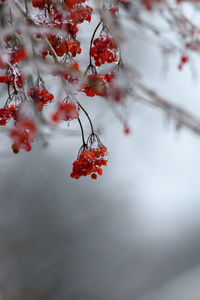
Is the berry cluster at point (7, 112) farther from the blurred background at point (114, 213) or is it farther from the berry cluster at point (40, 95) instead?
the blurred background at point (114, 213)

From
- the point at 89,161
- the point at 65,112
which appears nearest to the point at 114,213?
the point at 89,161

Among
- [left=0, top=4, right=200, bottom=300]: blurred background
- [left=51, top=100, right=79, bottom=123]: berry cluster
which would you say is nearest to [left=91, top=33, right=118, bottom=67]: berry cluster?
[left=51, top=100, right=79, bottom=123]: berry cluster

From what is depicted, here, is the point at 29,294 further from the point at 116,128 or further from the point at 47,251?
the point at 116,128

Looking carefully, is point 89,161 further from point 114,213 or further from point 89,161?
point 114,213

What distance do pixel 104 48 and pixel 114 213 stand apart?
1828mm

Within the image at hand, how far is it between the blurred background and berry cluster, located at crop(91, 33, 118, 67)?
4.40 ft

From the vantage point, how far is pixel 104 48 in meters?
0.96

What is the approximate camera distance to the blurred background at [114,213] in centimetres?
241

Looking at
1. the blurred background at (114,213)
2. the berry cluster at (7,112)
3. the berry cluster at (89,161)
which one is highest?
the blurred background at (114,213)

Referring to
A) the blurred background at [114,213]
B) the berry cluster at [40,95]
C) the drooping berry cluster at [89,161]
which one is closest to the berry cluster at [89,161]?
the drooping berry cluster at [89,161]

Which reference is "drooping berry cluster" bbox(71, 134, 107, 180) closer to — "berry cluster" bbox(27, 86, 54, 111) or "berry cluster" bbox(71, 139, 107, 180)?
"berry cluster" bbox(71, 139, 107, 180)

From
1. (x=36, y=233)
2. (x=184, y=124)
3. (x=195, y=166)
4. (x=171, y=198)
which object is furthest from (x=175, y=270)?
(x=184, y=124)

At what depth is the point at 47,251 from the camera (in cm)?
251

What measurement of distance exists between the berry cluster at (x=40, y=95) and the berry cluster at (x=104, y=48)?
0.16 m
